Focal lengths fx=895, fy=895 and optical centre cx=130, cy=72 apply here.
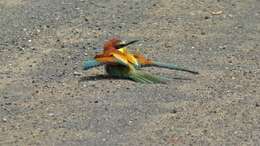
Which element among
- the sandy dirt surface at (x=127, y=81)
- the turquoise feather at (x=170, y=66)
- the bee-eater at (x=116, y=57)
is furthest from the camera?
the turquoise feather at (x=170, y=66)

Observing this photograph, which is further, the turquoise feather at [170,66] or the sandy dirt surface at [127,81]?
the turquoise feather at [170,66]

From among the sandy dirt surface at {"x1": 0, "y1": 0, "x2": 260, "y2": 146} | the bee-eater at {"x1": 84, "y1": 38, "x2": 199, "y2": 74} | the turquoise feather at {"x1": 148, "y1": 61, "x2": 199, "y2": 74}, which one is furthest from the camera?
the turquoise feather at {"x1": 148, "y1": 61, "x2": 199, "y2": 74}

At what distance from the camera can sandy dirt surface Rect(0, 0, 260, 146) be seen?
19.5ft

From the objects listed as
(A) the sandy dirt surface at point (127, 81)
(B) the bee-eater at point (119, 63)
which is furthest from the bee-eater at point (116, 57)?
(A) the sandy dirt surface at point (127, 81)

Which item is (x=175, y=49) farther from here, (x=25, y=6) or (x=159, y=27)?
(x=25, y=6)

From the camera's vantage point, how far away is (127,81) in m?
6.97

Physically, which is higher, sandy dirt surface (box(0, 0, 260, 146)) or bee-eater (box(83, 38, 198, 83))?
bee-eater (box(83, 38, 198, 83))

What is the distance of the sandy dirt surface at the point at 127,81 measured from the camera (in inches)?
235

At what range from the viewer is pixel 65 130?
19.6 feet

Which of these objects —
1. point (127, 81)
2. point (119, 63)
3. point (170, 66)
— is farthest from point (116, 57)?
point (170, 66)

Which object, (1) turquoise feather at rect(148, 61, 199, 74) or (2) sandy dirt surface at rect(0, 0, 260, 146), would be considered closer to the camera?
(2) sandy dirt surface at rect(0, 0, 260, 146)

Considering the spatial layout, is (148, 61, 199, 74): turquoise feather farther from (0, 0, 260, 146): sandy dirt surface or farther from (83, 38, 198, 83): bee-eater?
(83, 38, 198, 83): bee-eater

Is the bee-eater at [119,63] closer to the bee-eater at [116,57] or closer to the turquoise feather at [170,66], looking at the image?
the bee-eater at [116,57]

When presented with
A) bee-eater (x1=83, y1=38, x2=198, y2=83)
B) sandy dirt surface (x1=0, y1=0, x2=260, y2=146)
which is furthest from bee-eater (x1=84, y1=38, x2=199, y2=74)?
sandy dirt surface (x1=0, y1=0, x2=260, y2=146)
